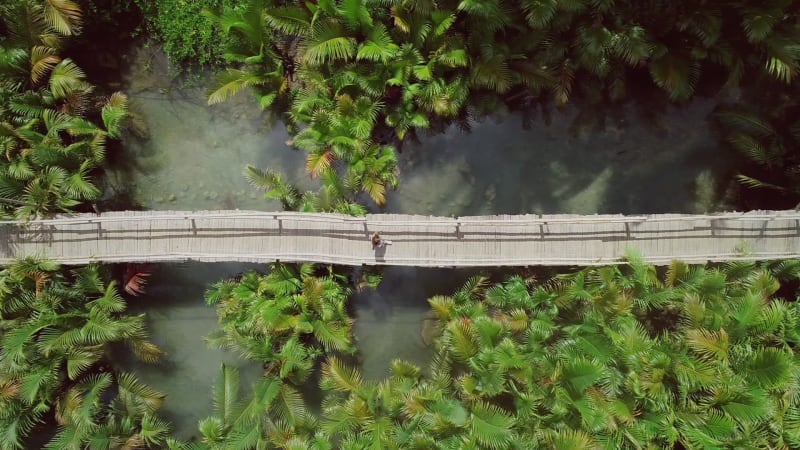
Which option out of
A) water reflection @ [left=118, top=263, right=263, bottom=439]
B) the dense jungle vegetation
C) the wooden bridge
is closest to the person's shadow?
the wooden bridge

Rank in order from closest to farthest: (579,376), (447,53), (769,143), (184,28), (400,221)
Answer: (579,376), (447,53), (400,221), (769,143), (184,28)

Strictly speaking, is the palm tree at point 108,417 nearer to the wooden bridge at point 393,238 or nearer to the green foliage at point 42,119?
the wooden bridge at point 393,238

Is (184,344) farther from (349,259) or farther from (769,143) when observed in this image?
(769,143)

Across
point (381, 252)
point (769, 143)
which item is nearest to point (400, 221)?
point (381, 252)

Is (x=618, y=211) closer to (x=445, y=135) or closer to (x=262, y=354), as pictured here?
(x=445, y=135)

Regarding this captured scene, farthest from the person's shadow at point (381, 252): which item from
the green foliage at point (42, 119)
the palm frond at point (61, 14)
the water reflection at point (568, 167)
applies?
the palm frond at point (61, 14)

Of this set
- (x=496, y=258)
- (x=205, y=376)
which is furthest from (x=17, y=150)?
(x=496, y=258)

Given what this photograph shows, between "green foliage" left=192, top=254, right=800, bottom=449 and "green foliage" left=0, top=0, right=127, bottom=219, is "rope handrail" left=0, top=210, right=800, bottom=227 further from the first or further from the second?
"green foliage" left=192, top=254, right=800, bottom=449
